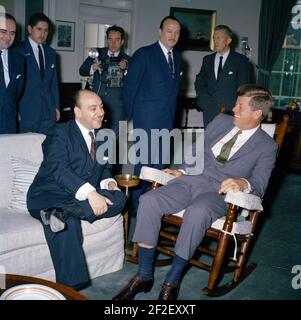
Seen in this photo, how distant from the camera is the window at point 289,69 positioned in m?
7.46

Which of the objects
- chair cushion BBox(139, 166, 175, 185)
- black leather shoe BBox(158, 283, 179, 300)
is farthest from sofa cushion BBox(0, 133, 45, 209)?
black leather shoe BBox(158, 283, 179, 300)

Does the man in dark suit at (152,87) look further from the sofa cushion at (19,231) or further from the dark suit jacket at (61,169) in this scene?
the sofa cushion at (19,231)

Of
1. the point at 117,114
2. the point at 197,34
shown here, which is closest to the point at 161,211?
the point at 117,114

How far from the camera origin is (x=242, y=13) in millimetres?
7953

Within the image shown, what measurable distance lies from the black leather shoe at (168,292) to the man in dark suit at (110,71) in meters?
2.71

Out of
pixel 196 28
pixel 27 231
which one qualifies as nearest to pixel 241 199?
pixel 27 231

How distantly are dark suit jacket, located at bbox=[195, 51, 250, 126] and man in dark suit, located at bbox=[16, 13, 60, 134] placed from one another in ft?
5.97

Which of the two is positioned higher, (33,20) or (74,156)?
(33,20)

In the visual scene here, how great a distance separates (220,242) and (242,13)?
641 centimetres

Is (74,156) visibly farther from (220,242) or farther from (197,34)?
(197,34)

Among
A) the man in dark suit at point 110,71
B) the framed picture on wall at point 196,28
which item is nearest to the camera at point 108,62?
the man in dark suit at point 110,71

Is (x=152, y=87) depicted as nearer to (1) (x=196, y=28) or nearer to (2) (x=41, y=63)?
(2) (x=41, y=63)

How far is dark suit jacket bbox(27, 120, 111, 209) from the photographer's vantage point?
8.25ft

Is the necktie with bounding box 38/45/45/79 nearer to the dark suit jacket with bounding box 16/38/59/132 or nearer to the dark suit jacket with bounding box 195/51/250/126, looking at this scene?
the dark suit jacket with bounding box 16/38/59/132
